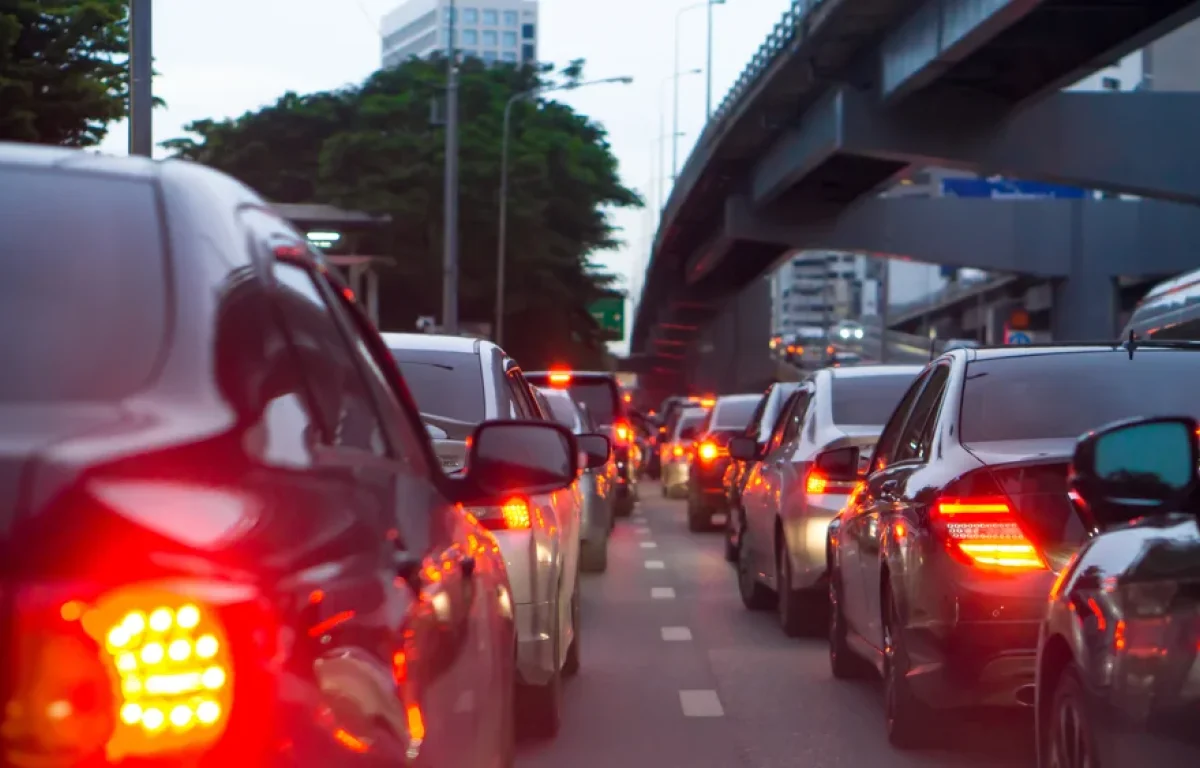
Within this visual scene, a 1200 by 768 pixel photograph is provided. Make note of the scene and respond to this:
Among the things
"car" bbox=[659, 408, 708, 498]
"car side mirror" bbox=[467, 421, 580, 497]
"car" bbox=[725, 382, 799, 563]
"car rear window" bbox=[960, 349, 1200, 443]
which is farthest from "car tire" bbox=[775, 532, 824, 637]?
"car" bbox=[659, 408, 708, 498]

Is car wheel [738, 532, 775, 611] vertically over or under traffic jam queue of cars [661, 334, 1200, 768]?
under

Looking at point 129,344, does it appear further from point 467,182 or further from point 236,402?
point 467,182

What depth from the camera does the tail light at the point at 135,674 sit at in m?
2.21

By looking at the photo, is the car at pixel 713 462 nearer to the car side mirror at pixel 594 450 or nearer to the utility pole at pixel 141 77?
the utility pole at pixel 141 77

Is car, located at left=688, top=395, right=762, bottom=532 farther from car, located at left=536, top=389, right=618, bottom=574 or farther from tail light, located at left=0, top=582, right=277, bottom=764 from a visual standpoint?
tail light, located at left=0, top=582, right=277, bottom=764

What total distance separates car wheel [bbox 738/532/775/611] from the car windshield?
5.26m

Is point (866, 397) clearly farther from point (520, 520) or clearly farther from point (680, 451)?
point (680, 451)

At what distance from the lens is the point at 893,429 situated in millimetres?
9406

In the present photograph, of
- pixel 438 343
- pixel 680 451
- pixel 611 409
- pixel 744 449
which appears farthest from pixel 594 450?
pixel 680 451

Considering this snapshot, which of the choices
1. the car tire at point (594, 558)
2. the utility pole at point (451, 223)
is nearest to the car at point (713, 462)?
the car tire at point (594, 558)

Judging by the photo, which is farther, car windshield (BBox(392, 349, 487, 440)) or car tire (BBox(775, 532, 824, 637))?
car tire (BBox(775, 532, 824, 637))

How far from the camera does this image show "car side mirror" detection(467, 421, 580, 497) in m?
4.09

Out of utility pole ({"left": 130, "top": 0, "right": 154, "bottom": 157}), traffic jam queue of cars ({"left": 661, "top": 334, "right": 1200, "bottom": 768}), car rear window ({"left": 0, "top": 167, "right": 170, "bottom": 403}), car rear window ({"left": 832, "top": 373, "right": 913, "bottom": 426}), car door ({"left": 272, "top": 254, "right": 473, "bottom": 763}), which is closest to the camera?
car rear window ({"left": 0, "top": 167, "right": 170, "bottom": 403})

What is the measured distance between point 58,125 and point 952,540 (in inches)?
740
